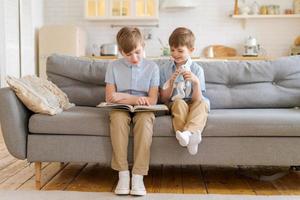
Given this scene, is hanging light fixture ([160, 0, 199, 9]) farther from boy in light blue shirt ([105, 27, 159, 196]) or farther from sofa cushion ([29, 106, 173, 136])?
sofa cushion ([29, 106, 173, 136])

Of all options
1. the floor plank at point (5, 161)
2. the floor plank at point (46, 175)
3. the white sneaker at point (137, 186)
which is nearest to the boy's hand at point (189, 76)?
the white sneaker at point (137, 186)

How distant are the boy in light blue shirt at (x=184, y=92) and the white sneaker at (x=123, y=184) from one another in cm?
35

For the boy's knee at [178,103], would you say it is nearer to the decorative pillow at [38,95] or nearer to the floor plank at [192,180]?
the floor plank at [192,180]

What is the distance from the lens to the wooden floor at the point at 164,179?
245cm

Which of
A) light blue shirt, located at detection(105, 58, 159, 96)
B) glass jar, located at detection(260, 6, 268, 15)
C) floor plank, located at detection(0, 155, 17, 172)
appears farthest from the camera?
glass jar, located at detection(260, 6, 268, 15)

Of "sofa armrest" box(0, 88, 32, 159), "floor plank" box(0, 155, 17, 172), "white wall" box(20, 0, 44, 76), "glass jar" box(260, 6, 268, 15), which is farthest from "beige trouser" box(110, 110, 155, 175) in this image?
"glass jar" box(260, 6, 268, 15)

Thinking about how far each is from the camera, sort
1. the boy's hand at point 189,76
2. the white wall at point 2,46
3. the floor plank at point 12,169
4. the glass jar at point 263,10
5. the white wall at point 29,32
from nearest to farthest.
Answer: the boy's hand at point 189,76, the floor plank at point 12,169, the white wall at point 2,46, the white wall at point 29,32, the glass jar at point 263,10

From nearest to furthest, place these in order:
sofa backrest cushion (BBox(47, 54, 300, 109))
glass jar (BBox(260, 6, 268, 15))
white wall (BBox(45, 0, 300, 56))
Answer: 1. sofa backrest cushion (BBox(47, 54, 300, 109))
2. glass jar (BBox(260, 6, 268, 15))
3. white wall (BBox(45, 0, 300, 56))

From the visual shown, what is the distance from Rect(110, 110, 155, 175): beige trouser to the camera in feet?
7.48

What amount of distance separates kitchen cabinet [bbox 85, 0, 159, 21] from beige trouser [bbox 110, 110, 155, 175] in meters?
3.80

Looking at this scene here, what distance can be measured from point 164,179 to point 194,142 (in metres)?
0.52

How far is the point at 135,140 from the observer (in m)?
2.31

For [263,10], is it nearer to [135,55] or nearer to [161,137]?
[135,55]

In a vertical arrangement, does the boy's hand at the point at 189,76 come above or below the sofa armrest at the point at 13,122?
above
